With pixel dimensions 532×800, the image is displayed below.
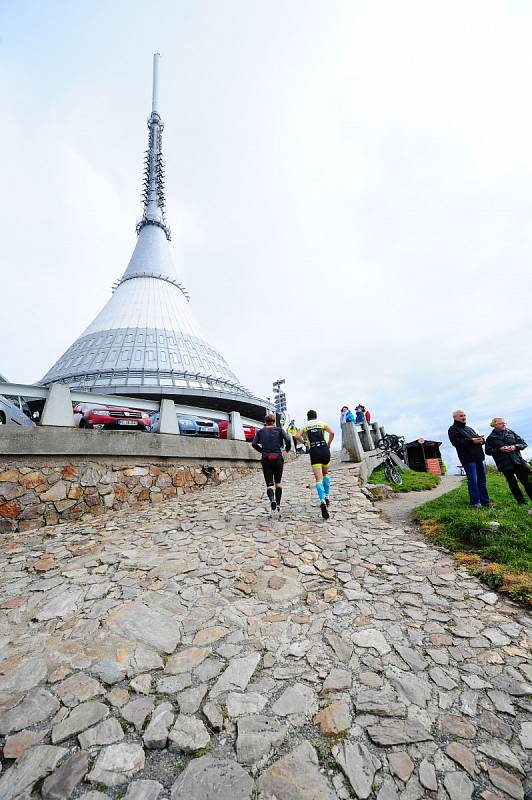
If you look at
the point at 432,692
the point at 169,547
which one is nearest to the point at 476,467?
the point at 432,692

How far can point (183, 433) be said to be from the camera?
9.82m

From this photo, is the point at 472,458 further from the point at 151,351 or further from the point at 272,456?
the point at 151,351

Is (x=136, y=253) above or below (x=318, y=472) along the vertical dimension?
above

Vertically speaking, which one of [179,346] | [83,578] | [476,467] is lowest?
[83,578]

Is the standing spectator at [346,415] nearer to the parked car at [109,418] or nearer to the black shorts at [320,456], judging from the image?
the black shorts at [320,456]

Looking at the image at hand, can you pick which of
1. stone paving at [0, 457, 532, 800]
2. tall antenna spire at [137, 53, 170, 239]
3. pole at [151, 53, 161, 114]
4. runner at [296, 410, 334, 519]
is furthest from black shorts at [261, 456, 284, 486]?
pole at [151, 53, 161, 114]

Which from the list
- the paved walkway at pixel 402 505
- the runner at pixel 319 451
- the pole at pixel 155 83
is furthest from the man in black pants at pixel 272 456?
the pole at pixel 155 83

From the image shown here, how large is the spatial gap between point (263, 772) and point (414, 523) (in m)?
5.26

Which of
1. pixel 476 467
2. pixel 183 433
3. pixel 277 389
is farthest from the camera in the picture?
pixel 277 389

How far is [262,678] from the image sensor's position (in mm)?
2502

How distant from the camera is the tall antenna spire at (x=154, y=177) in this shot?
153 feet

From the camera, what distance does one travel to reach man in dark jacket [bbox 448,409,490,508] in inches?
239

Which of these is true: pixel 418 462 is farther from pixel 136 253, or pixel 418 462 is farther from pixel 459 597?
pixel 136 253

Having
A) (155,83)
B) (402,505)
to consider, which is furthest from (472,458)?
(155,83)
